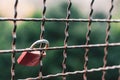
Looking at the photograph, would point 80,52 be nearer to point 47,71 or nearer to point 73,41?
point 73,41

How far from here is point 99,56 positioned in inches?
374

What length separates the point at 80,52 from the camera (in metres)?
9.41

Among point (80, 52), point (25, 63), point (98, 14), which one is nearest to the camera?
point (25, 63)

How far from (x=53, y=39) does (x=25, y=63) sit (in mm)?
8089

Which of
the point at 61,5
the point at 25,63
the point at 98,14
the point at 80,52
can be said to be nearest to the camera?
the point at 25,63

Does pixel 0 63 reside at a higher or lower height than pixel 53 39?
lower

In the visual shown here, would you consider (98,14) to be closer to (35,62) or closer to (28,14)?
(28,14)

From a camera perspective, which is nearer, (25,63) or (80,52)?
(25,63)

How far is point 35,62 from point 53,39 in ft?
26.5

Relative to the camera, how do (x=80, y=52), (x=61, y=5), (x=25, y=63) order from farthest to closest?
(x=80, y=52) < (x=61, y=5) < (x=25, y=63)

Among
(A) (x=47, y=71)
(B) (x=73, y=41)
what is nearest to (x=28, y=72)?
(A) (x=47, y=71)

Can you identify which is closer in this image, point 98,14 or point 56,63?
point 98,14

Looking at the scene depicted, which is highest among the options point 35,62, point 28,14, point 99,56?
point 35,62

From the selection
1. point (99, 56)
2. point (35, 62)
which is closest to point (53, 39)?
point (99, 56)
